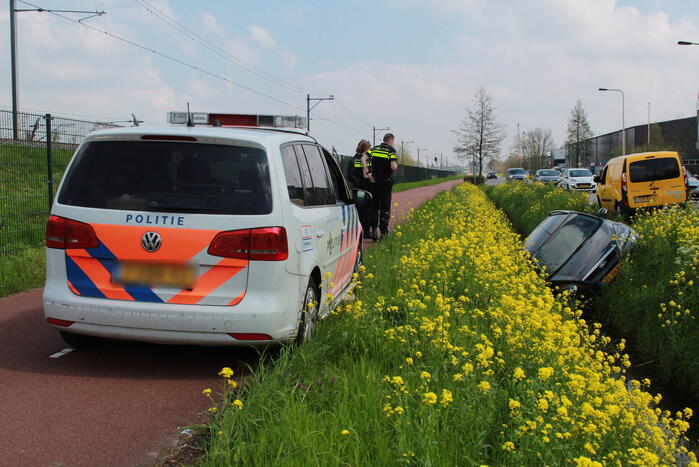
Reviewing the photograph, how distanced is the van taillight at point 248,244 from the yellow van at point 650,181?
15320 millimetres

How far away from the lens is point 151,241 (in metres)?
4.19

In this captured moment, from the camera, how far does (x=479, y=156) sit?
46344 mm

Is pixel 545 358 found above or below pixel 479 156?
below

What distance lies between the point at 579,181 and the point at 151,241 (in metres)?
37.1

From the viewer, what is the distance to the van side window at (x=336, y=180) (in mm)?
6391

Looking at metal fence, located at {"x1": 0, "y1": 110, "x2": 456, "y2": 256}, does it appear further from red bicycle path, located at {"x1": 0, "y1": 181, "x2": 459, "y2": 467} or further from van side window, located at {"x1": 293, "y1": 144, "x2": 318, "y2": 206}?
van side window, located at {"x1": 293, "y1": 144, "x2": 318, "y2": 206}

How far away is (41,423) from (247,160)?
2007 mm

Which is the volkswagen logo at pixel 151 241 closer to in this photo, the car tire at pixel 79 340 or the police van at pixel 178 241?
the police van at pixel 178 241

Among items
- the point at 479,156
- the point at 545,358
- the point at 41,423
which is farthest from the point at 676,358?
the point at 479,156

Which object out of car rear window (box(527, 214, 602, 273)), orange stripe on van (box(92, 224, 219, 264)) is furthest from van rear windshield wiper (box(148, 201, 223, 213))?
car rear window (box(527, 214, 602, 273))

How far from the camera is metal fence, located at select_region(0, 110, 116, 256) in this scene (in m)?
8.64

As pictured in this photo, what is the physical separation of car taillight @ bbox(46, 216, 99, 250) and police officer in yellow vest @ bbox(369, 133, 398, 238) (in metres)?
7.66

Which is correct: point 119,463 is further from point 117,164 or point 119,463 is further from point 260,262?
point 117,164

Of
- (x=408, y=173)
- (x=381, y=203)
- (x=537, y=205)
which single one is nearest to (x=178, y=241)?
(x=381, y=203)
